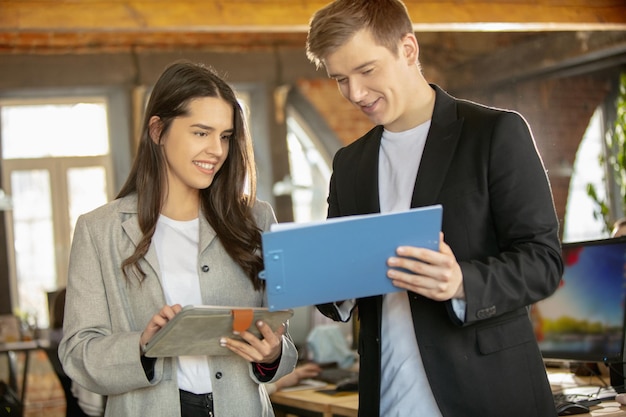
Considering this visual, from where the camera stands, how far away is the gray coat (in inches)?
80.2

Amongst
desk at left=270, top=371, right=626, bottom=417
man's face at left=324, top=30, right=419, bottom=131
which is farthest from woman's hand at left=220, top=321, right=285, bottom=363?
desk at left=270, top=371, right=626, bottom=417

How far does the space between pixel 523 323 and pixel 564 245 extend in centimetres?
139

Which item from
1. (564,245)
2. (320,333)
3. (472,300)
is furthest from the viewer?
(320,333)

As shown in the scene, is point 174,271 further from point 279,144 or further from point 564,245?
point 279,144

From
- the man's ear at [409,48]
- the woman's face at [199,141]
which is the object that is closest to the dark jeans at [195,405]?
the woman's face at [199,141]

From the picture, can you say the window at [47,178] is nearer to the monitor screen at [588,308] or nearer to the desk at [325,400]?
Result: the desk at [325,400]

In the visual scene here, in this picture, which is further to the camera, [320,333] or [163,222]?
[320,333]

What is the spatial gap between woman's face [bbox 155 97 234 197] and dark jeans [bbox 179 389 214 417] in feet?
1.71

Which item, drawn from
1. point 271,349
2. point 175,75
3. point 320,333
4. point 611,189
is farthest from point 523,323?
point 611,189

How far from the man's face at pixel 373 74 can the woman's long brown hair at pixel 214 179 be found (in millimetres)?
395

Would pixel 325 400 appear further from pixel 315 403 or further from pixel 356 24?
pixel 356 24

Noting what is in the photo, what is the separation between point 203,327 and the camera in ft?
6.24

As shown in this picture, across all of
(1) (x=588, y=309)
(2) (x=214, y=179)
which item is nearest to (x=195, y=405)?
(2) (x=214, y=179)

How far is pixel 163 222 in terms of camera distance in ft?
7.37
